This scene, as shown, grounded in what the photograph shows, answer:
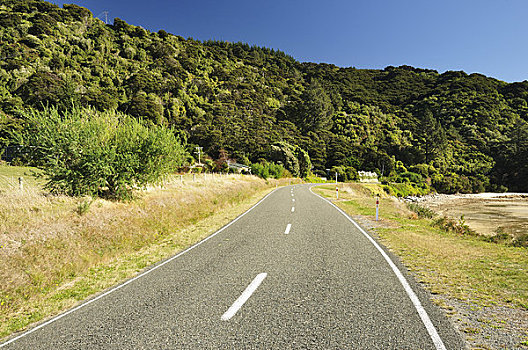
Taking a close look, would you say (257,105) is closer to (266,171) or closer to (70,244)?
(266,171)

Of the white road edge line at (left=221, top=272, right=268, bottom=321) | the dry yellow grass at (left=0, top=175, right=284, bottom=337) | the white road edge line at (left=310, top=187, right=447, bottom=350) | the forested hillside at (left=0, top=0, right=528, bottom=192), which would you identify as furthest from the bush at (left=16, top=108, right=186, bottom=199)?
the forested hillside at (left=0, top=0, right=528, bottom=192)

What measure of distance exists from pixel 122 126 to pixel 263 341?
1409cm

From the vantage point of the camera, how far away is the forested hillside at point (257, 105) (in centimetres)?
6084

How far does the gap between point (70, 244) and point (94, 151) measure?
5.78m

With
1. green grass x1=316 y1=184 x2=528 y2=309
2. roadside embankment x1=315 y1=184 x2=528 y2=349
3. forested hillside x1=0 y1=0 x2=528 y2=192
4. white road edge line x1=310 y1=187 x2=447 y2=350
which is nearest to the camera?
white road edge line x1=310 y1=187 x2=447 y2=350

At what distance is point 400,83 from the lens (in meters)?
149

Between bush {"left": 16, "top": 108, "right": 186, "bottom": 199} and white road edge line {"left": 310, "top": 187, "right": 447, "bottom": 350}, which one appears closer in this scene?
white road edge line {"left": 310, "top": 187, "right": 447, "bottom": 350}

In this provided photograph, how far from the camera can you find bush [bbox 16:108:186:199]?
1027 centimetres

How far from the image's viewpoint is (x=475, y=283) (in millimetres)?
4914

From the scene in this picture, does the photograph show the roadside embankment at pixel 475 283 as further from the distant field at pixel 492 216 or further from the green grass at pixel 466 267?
the distant field at pixel 492 216

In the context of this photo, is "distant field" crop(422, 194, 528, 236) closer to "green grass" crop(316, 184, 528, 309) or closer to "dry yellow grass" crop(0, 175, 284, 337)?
"green grass" crop(316, 184, 528, 309)

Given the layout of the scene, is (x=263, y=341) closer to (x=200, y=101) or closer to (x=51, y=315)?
(x=51, y=315)

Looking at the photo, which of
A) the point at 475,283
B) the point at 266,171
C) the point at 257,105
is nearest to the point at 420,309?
the point at 475,283

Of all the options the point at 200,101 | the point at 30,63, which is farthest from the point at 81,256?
the point at 200,101
